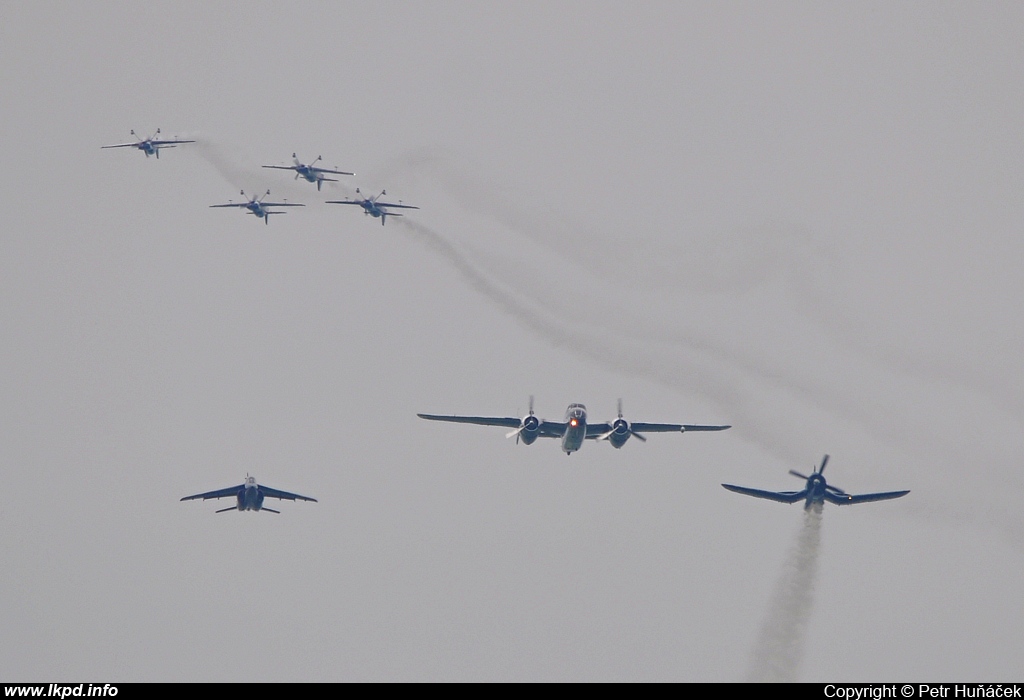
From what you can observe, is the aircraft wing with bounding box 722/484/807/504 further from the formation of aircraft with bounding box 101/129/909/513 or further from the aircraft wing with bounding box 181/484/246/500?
the aircraft wing with bounding box 181/484/246/500

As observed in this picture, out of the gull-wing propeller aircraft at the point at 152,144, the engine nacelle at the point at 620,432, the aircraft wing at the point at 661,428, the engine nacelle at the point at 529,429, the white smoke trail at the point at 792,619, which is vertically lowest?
the white smoke trail at the point at 792,619

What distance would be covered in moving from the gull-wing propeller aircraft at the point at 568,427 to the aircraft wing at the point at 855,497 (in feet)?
53.6

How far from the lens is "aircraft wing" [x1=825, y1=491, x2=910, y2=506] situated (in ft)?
305

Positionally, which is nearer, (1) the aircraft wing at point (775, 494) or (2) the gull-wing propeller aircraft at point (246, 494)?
(1) the aircraft wing at point (775, 494)

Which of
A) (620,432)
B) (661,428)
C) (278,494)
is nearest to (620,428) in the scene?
(620,432)

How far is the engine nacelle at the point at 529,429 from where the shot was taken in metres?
104

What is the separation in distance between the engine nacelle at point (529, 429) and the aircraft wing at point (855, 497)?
20.4 m

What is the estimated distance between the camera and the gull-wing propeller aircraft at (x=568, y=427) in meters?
102

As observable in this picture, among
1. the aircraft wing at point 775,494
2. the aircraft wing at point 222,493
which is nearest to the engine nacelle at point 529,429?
the aircraft wing at point 775,494

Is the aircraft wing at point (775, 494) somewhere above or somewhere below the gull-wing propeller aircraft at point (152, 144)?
below

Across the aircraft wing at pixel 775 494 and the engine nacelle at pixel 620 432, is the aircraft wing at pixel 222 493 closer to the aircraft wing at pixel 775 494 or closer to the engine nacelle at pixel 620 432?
the engine nacelle at pixel 620 432
